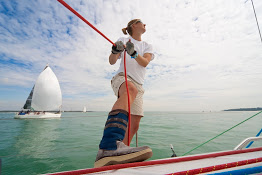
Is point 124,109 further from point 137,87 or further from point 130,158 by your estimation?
point 137,87

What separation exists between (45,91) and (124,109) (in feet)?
102

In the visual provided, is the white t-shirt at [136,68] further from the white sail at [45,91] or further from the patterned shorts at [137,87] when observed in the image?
the white sail at [45,91]

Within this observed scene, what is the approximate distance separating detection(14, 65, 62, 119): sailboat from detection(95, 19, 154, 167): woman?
1204 inches

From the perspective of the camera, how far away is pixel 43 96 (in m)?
27.2

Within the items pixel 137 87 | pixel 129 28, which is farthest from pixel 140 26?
pixel 137 87

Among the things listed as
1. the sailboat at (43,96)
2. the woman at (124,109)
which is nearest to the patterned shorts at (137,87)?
the woman at (124,109)

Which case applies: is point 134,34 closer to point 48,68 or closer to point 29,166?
point 29,166

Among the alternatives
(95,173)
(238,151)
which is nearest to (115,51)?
(95,173)

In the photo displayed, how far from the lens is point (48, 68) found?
28.7 metres

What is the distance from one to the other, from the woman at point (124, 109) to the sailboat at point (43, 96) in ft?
100

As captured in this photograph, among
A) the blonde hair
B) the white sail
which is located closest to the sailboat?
the white sail

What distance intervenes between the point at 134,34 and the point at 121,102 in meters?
1.12

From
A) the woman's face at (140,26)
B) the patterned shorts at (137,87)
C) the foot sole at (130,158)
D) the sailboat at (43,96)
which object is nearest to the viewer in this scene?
the foot sole at (130,158)

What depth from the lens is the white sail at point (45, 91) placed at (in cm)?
2700
